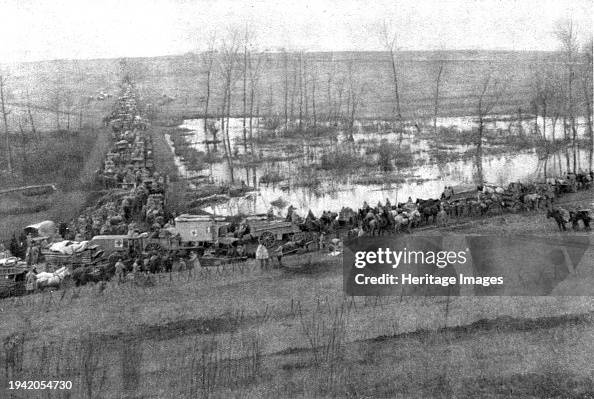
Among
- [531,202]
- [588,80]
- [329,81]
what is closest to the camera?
[531,202]

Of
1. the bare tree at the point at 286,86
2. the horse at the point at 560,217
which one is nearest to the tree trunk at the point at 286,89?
the bare tree at the point at 286,86

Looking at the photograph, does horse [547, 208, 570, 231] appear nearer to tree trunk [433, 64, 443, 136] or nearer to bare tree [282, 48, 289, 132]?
tree trunk [433, 64, 443, 136]

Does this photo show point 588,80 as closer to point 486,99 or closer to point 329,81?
point 486,99

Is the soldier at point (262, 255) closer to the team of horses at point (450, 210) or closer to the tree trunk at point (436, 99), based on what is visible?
the team of horses at point (450, 210)

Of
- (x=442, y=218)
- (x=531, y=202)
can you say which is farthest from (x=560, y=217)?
(x=442, y=218)

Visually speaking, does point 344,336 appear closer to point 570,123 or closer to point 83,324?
point 83,324

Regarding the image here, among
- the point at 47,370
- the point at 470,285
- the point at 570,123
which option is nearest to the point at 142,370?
the point at 47,370
